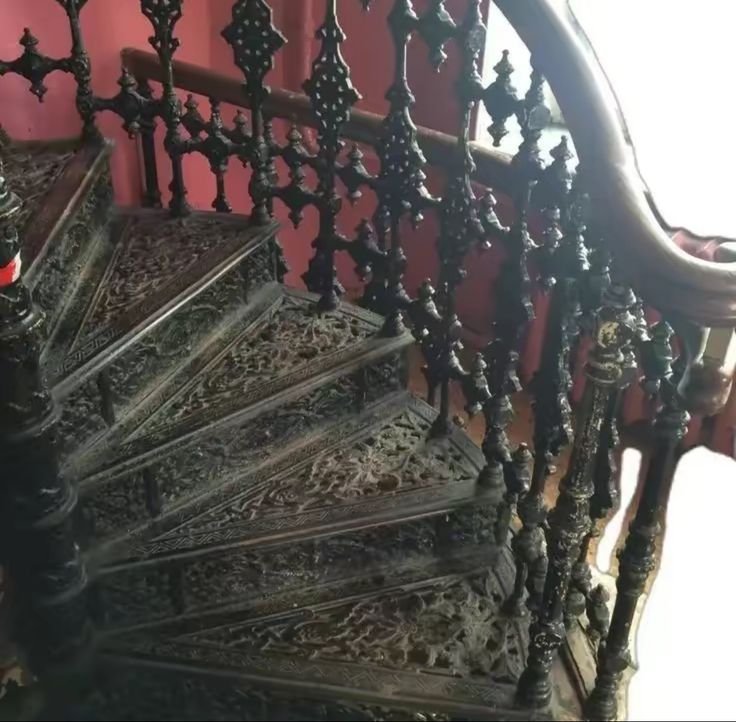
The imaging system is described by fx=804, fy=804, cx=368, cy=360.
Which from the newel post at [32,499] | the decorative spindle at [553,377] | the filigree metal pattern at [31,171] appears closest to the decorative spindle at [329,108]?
the decorative spindle at [553,377]

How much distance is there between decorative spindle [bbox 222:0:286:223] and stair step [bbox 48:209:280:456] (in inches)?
5.9

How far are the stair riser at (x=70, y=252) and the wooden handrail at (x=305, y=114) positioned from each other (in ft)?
1.43

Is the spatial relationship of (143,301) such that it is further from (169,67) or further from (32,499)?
(169,67)

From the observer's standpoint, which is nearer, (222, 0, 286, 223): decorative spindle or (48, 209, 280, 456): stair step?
(48, 209, 280, 456): stair step

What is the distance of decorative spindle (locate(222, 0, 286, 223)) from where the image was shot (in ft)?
6.60

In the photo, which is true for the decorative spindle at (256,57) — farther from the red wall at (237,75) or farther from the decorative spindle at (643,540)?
the decorative spindle at (643,540)

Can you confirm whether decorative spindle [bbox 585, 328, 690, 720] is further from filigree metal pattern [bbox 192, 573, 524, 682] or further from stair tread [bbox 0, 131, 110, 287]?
stair tread [bbox 0, 131, 110, 287]

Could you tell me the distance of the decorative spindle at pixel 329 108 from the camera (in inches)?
75.7

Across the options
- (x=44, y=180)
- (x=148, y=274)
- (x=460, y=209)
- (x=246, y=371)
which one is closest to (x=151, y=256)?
(x=148, y=274)

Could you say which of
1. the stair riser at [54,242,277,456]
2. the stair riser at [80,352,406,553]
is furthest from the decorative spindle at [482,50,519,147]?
the stair riser at [54,242,277,456]

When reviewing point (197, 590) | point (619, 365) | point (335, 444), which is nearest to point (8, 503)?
point (197, 590)

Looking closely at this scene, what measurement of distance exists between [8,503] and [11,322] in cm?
40

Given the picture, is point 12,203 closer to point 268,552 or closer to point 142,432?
point 142,432

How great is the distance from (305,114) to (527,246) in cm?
88
